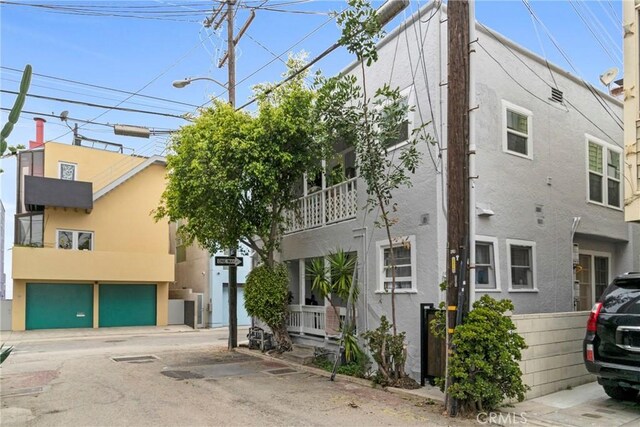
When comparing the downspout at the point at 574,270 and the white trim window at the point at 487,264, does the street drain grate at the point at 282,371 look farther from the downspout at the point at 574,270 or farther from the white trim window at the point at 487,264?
the downspout at the point at 574,270

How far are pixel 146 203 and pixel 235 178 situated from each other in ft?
55.5

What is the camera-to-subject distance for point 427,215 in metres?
9.45

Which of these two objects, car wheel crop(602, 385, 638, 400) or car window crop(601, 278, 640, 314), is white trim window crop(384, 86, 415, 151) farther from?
car wheel crop(602, 385, 638, 400)

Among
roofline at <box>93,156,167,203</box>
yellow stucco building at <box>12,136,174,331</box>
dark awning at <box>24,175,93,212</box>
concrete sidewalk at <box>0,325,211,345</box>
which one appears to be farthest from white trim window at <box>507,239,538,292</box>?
dark awning at <box>24,175,93,212</box>

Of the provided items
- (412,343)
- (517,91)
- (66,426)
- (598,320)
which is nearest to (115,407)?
(66,426)

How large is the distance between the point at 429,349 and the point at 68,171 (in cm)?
2197

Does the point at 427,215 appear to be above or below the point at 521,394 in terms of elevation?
above

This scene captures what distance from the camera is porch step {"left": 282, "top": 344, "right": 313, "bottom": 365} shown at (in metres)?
11.7

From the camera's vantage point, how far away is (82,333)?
878 inches

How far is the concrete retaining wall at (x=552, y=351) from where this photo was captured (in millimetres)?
7746

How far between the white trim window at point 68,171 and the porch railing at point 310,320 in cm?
1636

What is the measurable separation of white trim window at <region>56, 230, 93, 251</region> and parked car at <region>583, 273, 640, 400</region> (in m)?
22.9

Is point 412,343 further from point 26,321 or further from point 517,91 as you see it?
point 26,321

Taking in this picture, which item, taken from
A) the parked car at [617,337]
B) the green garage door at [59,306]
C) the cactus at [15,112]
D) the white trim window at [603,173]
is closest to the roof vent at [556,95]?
the white trim window at [603,173]
